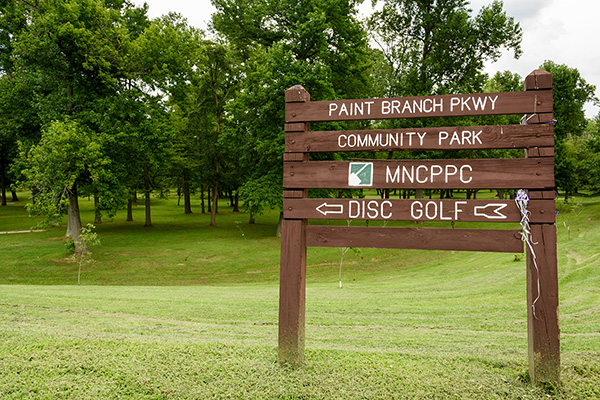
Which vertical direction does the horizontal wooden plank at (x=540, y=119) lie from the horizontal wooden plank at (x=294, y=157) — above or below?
above

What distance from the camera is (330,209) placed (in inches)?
171

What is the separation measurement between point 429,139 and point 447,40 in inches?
1311

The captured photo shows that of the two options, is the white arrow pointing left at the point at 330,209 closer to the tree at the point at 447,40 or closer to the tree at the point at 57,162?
the tree at the point at 57,162

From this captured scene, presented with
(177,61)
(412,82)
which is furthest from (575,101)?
(177,61)

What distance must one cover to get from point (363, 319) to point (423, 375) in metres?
3.93

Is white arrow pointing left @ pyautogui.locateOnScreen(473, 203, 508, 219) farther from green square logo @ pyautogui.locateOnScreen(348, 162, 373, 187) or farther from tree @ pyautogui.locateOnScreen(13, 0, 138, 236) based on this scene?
tree @ pyautogui.locateOnScreen(13, 0, 138, 236)

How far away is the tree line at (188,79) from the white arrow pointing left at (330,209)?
19351mm

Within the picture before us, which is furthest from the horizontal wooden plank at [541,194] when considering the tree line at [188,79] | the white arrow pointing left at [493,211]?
the tree line at [188,79]

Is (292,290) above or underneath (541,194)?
underneath

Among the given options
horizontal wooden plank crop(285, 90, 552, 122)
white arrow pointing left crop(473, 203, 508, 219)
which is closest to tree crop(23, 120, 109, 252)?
horizontal wooden plank crop(285, 90, 552, 122)

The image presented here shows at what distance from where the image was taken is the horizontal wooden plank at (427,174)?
3.88 m

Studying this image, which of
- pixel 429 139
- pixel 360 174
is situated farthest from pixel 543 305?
pixel 360 174

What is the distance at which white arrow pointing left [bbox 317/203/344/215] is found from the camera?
432cm

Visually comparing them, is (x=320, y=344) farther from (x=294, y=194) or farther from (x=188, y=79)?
(x=188, y=79)
